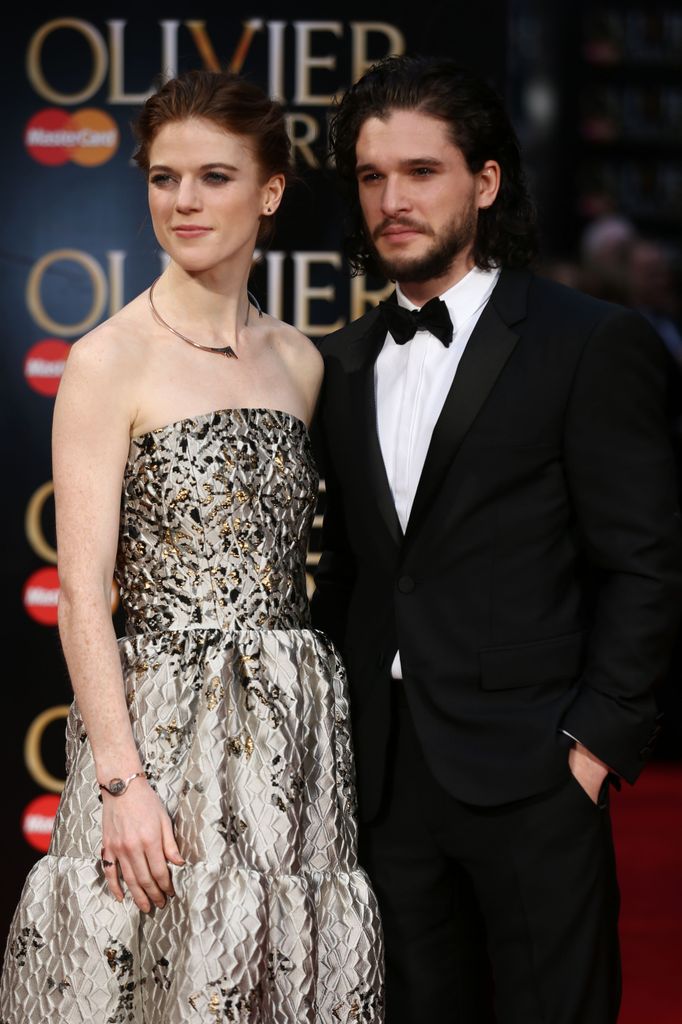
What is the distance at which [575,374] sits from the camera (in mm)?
2295

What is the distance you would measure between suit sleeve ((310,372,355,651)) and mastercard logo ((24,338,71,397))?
1.08m

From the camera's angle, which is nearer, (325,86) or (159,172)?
(159,172)

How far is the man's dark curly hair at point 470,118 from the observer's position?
2480 millimetres

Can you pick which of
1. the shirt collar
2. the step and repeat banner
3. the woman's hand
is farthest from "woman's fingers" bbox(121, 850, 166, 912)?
the step and repeat banner

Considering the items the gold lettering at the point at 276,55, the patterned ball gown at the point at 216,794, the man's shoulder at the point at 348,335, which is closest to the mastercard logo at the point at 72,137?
Answer: the gold lettering at the point at 276,55

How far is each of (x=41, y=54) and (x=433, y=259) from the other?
56.0 inches

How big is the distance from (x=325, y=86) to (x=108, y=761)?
182 centimetres

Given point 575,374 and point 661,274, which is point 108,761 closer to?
point 575,374

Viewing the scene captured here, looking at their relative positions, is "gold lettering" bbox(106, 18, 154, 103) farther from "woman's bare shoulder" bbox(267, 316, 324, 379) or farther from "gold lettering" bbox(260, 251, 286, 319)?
"woman's bare shoulder" bbox(267, 316, 324, 379)

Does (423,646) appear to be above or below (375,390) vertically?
below

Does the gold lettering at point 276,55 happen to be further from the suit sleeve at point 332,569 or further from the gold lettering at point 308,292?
the suit sleeve at point 332,569

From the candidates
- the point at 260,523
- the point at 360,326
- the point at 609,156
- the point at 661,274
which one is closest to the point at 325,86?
the point at 360,326

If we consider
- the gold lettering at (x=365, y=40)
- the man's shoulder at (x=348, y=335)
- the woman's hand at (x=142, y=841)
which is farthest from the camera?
the gold lettering at (x=365, y=40)

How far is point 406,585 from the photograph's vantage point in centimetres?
235
